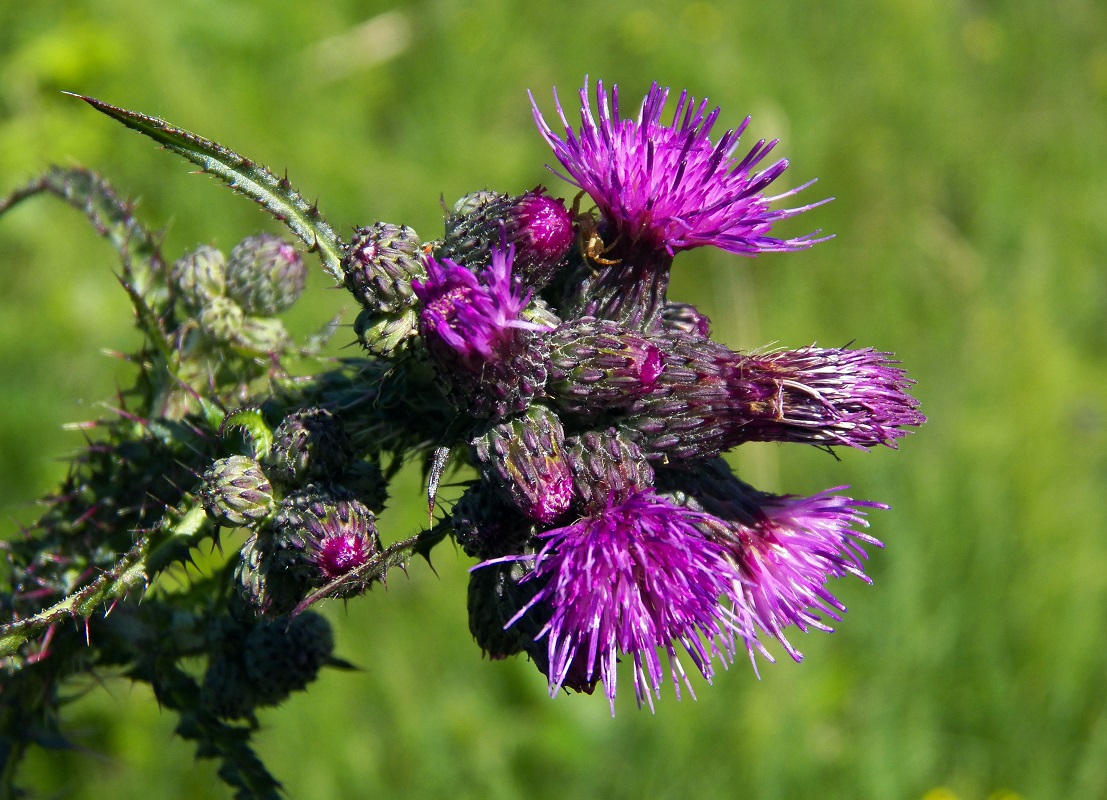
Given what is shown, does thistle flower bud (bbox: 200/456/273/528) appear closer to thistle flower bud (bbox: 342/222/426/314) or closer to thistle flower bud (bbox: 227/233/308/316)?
thistle flower bud (bbox: 342/222/426/314)

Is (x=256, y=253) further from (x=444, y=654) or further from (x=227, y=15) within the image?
(x=227, y=15)

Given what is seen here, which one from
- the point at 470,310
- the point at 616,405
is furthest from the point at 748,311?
the point at 470,310

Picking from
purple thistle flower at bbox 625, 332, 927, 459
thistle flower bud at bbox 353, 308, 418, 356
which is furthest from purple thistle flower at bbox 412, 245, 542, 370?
purple thistle flower at bbox 625, 332, 927, 459

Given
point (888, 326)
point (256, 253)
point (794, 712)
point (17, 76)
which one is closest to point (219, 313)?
point (256, 253)

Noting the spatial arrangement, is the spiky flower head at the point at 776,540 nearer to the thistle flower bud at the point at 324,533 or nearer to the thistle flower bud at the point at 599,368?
the thistle flower bud at the point at 599,368

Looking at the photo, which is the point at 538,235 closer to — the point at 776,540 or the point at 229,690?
the point at 776,540

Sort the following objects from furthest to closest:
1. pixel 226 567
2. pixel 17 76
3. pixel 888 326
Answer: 1. pixel 888 326
2. pixel 17 76
3. pixel 226 567
